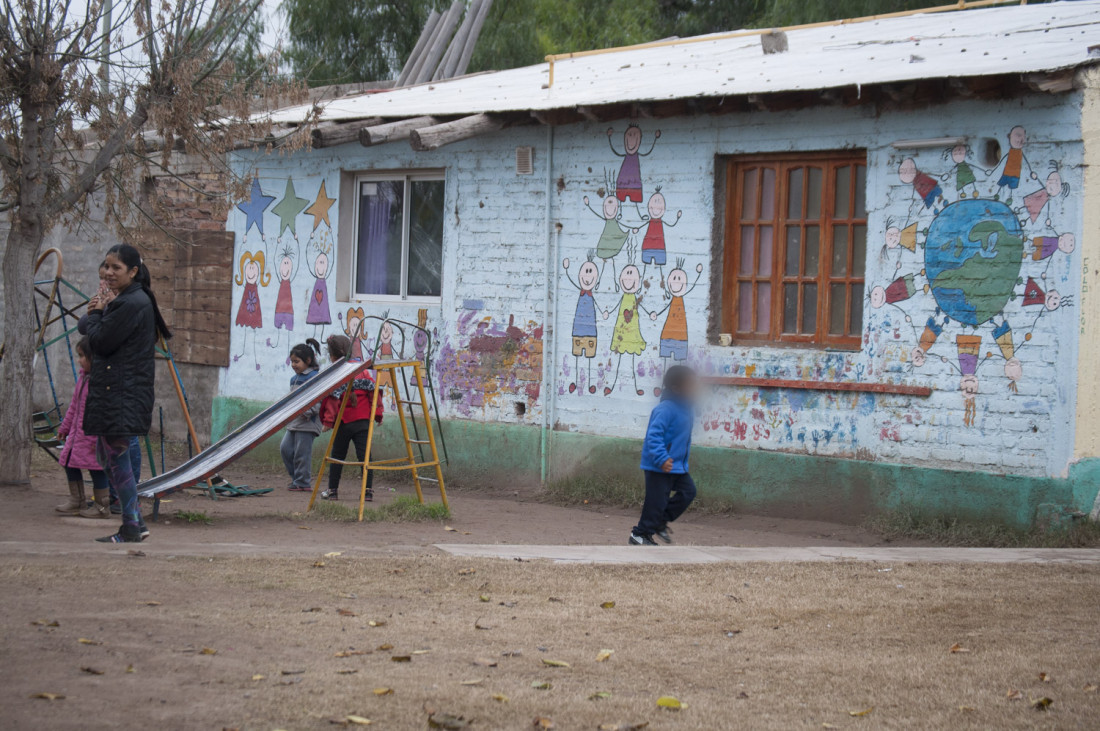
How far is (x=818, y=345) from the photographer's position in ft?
30.6

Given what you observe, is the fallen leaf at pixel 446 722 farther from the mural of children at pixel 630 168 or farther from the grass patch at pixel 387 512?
the mural of children at pixel 630 168

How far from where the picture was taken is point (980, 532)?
8.29m

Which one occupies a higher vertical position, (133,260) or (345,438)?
(133,260)

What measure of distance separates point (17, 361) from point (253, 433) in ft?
8.39

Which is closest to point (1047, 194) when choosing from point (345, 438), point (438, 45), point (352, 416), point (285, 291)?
point (352, 416)

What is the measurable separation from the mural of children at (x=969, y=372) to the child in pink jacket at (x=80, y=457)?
657 cm

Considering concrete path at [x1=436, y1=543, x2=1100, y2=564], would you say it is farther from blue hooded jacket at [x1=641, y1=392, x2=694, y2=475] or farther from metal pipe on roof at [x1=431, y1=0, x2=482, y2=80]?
metal pipe on roof at [x1=431, y1=0, x2=482, y2=80]

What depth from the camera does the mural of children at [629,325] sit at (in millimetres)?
10094

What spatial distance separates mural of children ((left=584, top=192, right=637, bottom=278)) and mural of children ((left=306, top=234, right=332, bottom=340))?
11.0 ft

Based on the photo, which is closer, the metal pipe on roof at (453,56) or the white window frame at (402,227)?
the white window frame at (402,227)

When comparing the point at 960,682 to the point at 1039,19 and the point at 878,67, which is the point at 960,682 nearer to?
the point at 878,67

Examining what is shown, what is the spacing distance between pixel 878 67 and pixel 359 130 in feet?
15.2

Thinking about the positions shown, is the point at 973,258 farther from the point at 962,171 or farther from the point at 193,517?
the point at 193,517

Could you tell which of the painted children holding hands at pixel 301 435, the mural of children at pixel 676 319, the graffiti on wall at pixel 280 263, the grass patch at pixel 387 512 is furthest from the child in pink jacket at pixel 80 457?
the mural of children at pixel 676 319
